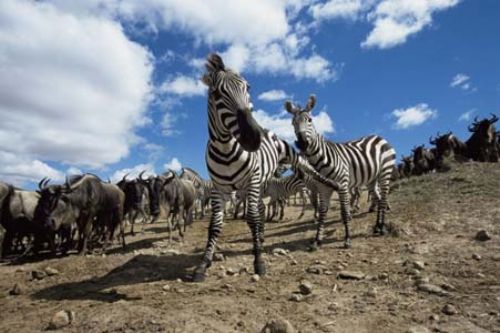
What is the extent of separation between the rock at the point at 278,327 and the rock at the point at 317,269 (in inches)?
94.5

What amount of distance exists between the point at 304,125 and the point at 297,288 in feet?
14.9

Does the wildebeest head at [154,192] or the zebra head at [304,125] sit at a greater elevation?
the zebra head at [304,125]

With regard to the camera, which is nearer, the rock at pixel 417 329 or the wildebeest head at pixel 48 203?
the rock at pixel 417 329

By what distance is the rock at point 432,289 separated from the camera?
466cm

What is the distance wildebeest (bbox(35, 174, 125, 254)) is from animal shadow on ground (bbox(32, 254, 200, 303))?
405 centimetres

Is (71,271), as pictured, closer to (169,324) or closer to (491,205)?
(169,324)

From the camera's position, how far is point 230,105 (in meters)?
5.54

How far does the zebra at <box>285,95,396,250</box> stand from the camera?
8.64 m

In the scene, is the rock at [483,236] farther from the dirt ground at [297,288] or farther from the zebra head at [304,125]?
the zebra head at [304,125]

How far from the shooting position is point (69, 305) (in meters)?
4.82

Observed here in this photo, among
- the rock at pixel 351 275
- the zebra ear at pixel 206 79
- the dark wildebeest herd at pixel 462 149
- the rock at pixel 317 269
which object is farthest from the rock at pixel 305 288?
the dark wildebeest herd at pixel 462 149

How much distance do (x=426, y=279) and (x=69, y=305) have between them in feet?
16.0

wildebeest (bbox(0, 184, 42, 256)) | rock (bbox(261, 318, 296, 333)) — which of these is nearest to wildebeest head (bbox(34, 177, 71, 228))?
wildebeest (bbox(0, 184, 42, 256))

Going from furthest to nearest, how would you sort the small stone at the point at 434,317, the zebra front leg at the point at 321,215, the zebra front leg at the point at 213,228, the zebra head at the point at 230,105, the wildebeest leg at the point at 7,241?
the wildebeest leg at the point at 7,241 < the zebra front leg at the point at 321,215 < the zebra front leg at the point at 213,228 < the zebra head at the point at 230,105 < the small stone at the point at 434,317
